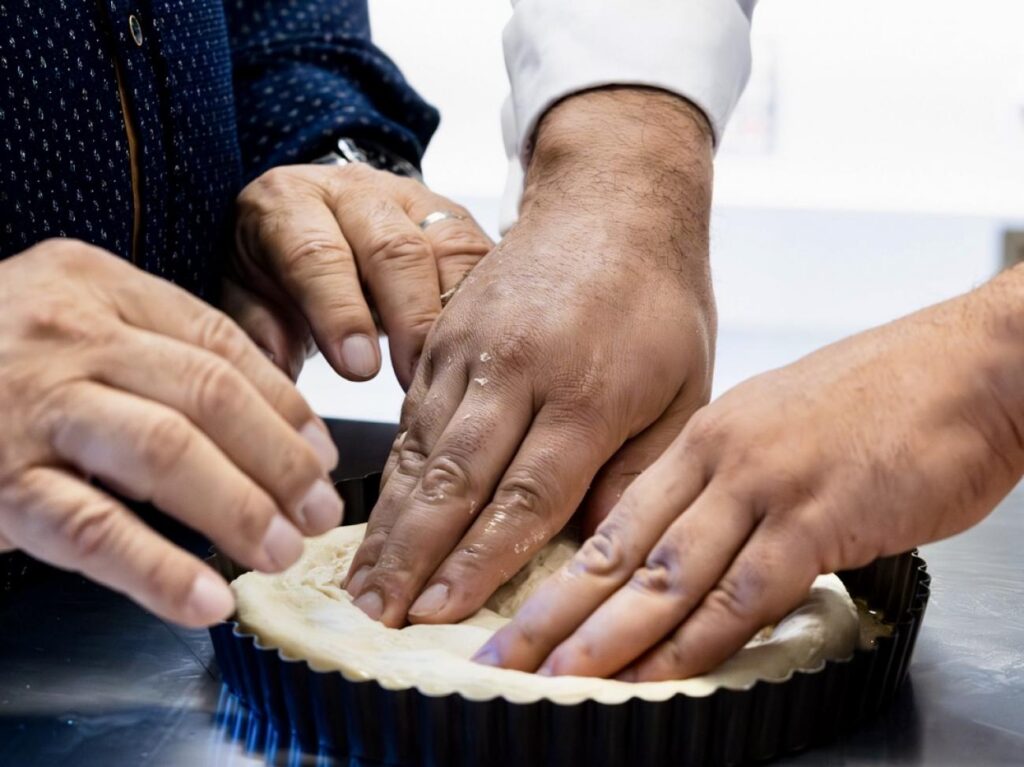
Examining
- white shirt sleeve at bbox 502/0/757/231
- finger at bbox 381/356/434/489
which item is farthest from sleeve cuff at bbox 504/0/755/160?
finger at bbox 381/356/434/489

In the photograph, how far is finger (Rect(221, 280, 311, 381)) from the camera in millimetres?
1251

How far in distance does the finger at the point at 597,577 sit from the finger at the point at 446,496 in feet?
0.34

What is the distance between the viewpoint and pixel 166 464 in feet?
→ 1.95

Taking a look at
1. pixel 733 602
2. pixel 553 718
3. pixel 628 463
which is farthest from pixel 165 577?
pixel 628 463

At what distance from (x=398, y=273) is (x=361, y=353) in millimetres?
88

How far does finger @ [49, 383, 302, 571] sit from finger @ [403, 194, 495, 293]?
1.91ft

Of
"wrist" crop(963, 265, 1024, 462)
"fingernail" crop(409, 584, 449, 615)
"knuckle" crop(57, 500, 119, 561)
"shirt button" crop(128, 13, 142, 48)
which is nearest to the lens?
"knuckle" crop(57, 500, 119, 561)

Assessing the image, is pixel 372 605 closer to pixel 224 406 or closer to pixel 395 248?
pixel 224 406

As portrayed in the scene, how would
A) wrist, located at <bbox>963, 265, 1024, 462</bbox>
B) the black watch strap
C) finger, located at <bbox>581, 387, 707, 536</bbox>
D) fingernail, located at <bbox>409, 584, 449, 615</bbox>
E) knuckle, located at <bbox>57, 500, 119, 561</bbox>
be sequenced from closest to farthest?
1. knuckle, located at <bbox>57, 500, 119, 561</bbox>
2. wrist, located at <bbox>963, 265, 1024, 462</bbox>
3. fingernail, located at <bbox>409, 584, 449, 615</bbox>
4. finger, located at <bbox>581, 387, 707, 536</bbox>
5. the black watch strap

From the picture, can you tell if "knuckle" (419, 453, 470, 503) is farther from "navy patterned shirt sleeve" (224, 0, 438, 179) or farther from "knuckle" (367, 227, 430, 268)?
"navy patterned shirt sleeve" (224, 0, 438, 179)

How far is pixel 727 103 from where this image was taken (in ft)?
3.96

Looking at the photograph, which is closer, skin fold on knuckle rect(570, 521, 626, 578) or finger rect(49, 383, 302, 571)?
finger rect(49, 383, 302, 571)

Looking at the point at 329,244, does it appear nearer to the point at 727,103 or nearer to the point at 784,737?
the point at 727,103

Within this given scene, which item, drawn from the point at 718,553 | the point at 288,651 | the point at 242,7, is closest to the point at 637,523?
the point at 718,553
